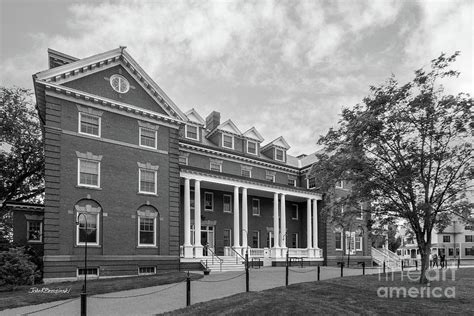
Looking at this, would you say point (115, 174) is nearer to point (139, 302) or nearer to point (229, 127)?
point (139, 302)

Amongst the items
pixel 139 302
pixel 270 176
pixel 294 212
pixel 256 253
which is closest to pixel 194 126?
pixel 270 176

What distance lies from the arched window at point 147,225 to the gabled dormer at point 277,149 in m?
19.0

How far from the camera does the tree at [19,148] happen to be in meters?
35.0

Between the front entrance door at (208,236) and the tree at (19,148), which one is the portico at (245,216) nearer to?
the front entrance door at (208,236)

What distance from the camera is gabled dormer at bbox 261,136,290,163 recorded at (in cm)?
4259

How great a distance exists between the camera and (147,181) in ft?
87.7

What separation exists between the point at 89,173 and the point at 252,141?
64.2 ft

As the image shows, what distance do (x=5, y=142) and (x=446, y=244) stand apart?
95.4 metres

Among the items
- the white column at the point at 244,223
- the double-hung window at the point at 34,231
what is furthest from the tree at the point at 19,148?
the white column at the point at 244,223

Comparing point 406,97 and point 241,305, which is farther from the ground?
point 406,97

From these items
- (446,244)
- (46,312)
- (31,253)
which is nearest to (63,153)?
(31,253)

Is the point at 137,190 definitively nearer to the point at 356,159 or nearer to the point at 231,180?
the point at 231,180

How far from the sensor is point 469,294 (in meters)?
15.3

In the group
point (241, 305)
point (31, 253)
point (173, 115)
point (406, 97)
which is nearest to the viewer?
point (241, 305)
